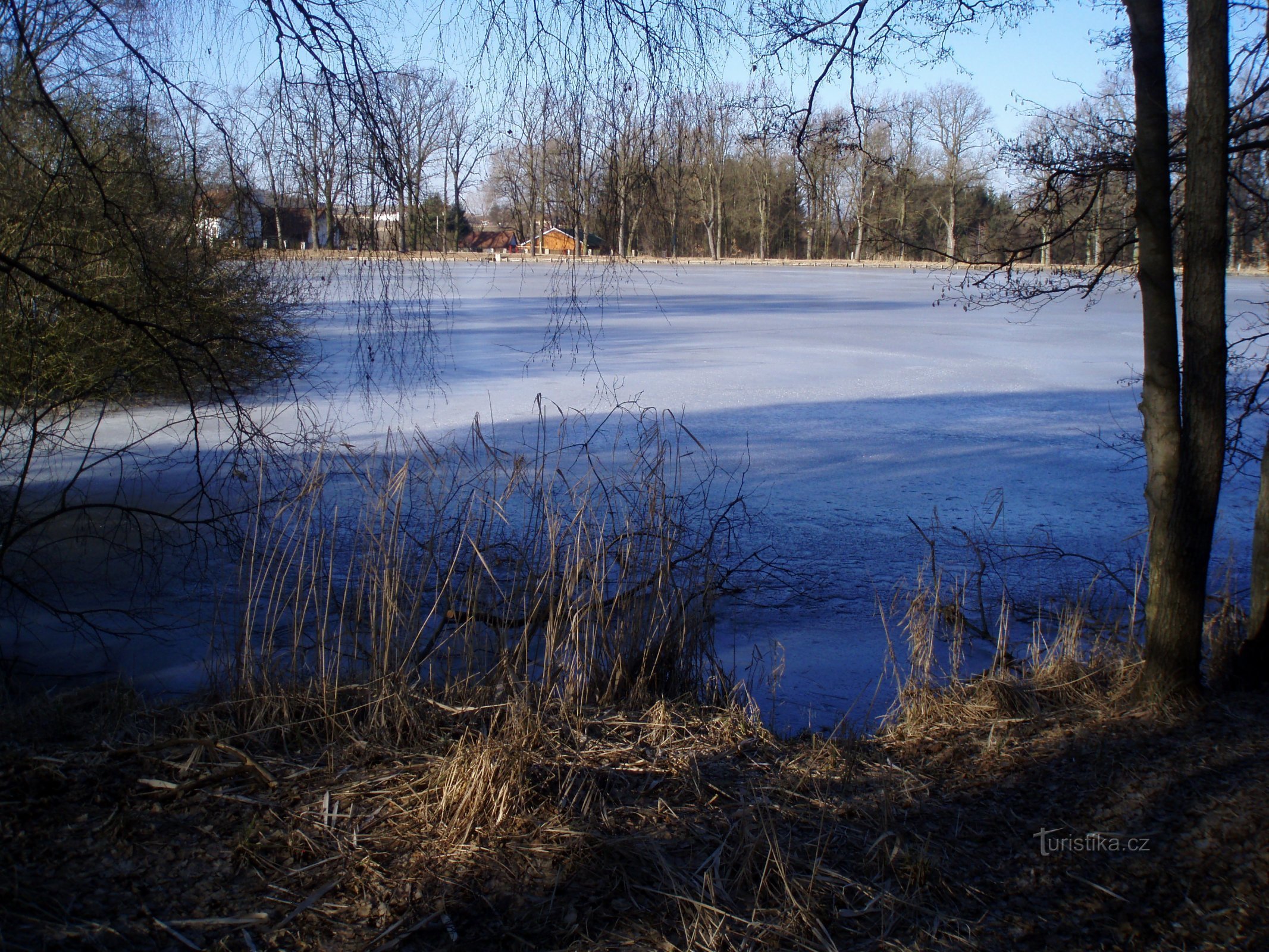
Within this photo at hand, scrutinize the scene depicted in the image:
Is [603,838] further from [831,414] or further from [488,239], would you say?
[831,414]

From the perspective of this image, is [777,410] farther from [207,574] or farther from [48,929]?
[48,929]

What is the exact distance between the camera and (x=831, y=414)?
937cm

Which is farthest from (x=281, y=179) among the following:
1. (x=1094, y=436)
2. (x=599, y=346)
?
(x=599, y=346)

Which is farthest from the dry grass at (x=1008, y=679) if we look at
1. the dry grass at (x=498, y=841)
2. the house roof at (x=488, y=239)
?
the house roof at (x=488, y=239)

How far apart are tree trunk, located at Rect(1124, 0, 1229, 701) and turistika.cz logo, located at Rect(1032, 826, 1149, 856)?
3.67 ft

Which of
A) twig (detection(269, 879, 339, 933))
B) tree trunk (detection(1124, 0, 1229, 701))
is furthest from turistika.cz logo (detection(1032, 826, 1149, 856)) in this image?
twig (detection(269, 879, 339, 933))

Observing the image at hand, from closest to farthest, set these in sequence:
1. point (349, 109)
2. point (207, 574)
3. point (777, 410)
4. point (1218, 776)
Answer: point (1218, 776) < point (349, 109) < point (207, 574) < point (777, 410)

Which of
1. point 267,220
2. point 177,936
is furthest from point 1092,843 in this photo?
point 267,220

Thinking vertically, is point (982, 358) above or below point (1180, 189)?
below

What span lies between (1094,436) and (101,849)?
847cm

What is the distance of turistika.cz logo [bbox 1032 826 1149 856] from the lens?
7.86 ft

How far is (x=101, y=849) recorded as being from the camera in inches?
85.7

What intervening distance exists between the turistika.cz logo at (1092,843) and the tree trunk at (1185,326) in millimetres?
1119

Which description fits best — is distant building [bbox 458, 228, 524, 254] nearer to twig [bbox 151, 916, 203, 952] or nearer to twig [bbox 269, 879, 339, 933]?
twig [bbox 269, 879, 339, 933]
